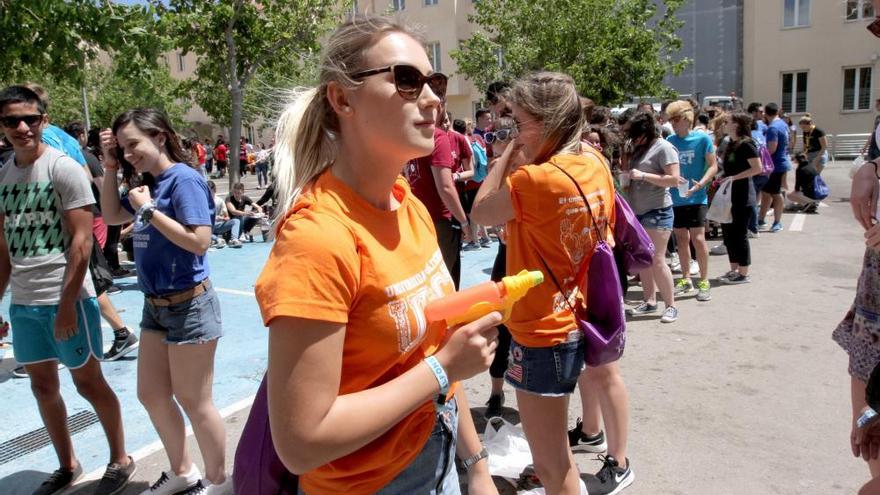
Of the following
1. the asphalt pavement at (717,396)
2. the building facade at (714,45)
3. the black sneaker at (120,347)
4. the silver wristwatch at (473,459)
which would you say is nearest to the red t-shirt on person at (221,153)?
the building facade at (714,45)

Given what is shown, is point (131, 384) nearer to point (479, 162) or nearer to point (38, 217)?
point (38, 217)

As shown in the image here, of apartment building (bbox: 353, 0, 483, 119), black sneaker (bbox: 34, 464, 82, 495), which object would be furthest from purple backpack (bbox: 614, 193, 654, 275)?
apartment building (bbox: 353, 0, 483, 119)

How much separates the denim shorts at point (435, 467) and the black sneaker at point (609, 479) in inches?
68.2

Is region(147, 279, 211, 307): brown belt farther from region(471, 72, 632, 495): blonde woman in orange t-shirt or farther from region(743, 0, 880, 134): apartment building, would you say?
region(743, 0, 880, 134): apartment building

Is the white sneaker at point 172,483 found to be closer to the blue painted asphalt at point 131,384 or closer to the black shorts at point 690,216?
the blue painted asphalt at point 131,384

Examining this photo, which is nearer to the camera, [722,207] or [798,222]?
[722,207]

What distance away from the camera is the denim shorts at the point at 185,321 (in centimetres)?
298

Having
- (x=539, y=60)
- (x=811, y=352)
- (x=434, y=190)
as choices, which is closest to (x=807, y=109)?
(x=539, y=60)

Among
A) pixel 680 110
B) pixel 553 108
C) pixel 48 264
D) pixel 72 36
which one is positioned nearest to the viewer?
pixel 553 108

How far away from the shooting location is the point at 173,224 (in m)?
2.92

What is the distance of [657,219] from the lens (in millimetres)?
6102

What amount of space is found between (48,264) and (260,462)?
2439mm

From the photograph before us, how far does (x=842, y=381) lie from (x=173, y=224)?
14.9ft

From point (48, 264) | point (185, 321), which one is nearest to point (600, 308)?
point (185, 321)
